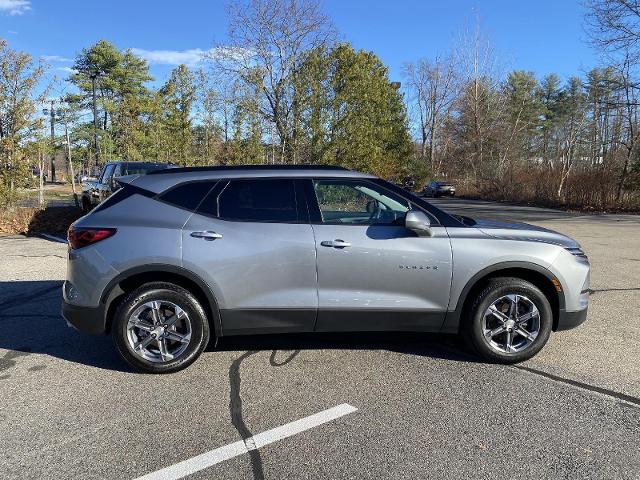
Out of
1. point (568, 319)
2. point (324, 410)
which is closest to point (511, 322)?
point (568, 319)

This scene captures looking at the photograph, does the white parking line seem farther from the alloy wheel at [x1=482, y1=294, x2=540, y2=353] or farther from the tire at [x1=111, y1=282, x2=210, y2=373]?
the alloy wheel at [x1=482, y1=294, x2=540, y2=353]

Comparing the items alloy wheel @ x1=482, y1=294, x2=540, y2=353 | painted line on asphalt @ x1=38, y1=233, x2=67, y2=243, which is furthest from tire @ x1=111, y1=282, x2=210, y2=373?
painted line on asphalt @ x1=38, y1=233, x2=67, y2=243

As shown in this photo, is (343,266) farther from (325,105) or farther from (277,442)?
(325,105)

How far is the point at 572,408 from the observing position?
3.58m

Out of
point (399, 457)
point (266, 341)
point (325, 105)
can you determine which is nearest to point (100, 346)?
point (266, 341)

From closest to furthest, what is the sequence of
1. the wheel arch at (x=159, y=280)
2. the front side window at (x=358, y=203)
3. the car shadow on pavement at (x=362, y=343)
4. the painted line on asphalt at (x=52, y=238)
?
the wheel arch at (x=159, y=280) < the front side window at (x=358, y=203) < the car shadow on pavement at (x=362, y=343) < the painted line on asphalt at (x=52, y=238)

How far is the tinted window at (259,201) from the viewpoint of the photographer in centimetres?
423

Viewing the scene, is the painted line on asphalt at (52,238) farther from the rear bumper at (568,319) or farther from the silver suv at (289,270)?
the rear bumper at (568,319)

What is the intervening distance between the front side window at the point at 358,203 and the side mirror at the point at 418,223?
0.16 meters

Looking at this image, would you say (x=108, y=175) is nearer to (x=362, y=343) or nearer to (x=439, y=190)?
(x=362, y=343)

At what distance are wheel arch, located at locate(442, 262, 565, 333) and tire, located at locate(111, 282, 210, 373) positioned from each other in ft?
6.98

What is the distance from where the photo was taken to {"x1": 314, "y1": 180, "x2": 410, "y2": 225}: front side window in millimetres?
4327

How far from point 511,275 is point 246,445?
2.70 m

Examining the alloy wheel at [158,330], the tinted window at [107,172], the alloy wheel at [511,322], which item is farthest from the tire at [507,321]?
the tinted window at [107,172]
